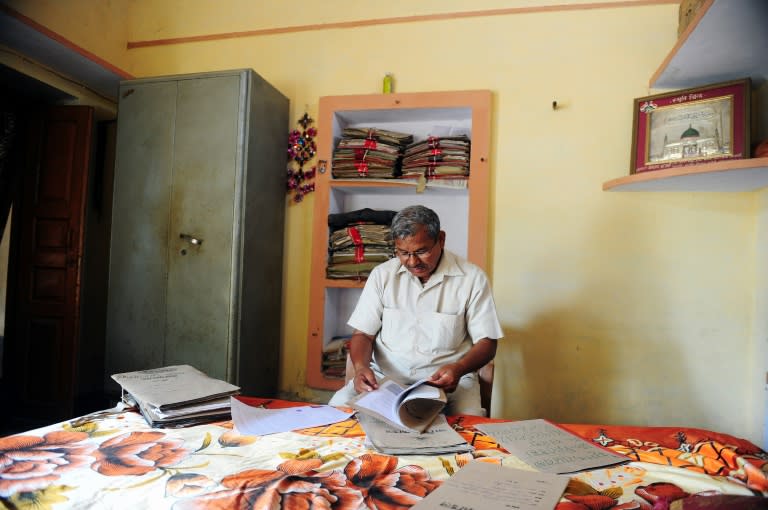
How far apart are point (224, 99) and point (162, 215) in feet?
→ 2.65

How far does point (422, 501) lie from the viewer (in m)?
0.79

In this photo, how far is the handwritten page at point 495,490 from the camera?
782 mm

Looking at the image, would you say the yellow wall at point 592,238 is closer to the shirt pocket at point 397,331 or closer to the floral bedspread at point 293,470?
the shirt pocket at point 397,331

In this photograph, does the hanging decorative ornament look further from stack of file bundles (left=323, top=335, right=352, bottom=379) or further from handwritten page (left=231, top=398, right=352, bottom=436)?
handwritten page (left=231, top=398, right=352, bottom=436)

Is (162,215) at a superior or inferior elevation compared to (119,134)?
inferior

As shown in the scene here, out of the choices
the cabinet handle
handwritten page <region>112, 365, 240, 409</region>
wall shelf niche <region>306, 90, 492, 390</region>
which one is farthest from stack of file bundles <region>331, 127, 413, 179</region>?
handwritten page <region>112, 365, 240, 409</region>

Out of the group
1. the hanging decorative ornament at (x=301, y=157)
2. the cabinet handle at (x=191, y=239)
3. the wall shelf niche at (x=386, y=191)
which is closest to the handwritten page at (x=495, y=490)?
the wall shelf niche at (x=386, y=191)

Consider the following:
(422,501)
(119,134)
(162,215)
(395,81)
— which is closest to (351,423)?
(422,501)

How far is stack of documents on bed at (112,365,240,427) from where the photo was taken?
1174 millimetres

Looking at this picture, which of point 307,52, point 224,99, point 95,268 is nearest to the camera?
point 224,99

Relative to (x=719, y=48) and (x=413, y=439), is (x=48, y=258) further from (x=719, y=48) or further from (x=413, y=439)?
(x=719, y=48)

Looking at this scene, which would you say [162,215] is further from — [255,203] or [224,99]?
[224,99]

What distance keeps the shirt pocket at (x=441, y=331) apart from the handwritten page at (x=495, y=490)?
93 centimetres

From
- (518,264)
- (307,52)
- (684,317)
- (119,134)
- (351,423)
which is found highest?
(307,52)
